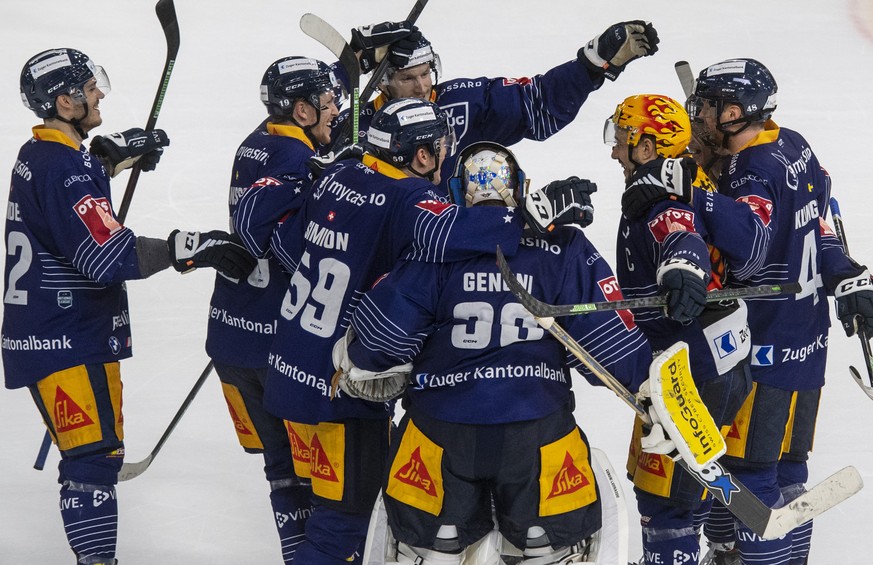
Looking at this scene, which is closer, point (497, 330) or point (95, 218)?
point (497, 330)

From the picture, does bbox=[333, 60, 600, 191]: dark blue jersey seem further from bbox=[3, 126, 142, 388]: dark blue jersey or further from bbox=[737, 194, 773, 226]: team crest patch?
bbox=[737, 194, 773, 226]: team crest patch

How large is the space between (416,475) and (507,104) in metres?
1.93

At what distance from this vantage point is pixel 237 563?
14.1 feet

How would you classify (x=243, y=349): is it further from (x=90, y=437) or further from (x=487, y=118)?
(x=487, y=118)

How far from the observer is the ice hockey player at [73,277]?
12.8 feet

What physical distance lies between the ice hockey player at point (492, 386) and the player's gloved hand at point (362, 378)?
0.26 ft

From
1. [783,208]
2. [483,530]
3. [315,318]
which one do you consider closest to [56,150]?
[315,318]

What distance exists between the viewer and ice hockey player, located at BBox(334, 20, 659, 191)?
173 inches

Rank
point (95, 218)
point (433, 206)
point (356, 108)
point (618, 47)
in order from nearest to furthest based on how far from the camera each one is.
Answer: point (433, 206), point (95, 218), point (356, 108), point (618, 47)

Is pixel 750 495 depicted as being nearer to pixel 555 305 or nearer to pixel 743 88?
pixel 555 305

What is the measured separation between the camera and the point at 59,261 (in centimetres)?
400

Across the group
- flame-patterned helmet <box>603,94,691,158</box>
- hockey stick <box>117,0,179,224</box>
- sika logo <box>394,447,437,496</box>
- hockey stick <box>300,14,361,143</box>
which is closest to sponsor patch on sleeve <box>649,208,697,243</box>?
flame-patterned helmet <box>603,94,691,158</box>

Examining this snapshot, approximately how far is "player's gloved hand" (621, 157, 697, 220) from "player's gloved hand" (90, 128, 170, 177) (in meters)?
1.88

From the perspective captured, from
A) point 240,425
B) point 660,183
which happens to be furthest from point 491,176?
point 240,425
